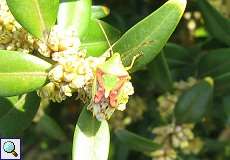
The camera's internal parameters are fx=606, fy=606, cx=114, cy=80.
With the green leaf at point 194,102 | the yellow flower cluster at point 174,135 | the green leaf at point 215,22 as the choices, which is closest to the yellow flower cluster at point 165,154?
the yellow flower cluster at point 174,135

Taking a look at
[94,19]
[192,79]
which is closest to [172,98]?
[192,79]

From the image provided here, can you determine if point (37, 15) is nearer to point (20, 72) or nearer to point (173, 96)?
point (20, 72)

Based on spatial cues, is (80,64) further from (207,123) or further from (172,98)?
(207,123)

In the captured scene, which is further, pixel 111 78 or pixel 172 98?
pixel 172 98

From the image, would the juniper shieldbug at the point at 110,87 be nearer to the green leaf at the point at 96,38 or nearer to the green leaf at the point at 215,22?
the green leaf at the point at 96,38

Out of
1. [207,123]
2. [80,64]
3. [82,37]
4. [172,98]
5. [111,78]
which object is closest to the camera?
[111,78]
